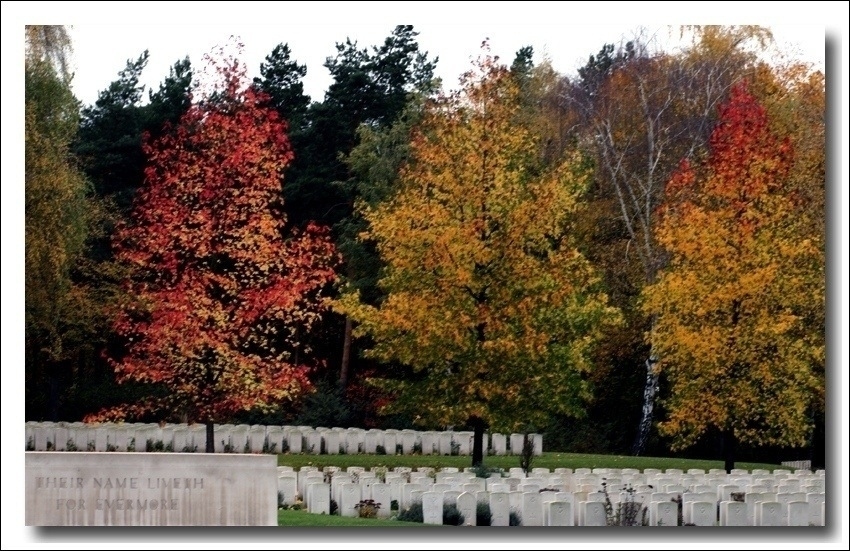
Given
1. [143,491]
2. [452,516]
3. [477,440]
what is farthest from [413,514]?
[477,440]

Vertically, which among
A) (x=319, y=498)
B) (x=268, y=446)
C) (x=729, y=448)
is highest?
(x=729, y=448)

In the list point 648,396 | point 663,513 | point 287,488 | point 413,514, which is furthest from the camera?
point 648,396

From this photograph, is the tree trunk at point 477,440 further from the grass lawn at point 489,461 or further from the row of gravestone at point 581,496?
the row of gravestone at point 581,496

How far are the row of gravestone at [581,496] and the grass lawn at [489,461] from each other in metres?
2.34

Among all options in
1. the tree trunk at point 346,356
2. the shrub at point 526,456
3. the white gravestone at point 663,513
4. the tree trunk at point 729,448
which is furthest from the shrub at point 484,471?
the white gravestone at point 663,513

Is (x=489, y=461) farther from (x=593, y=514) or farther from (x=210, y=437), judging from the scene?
(x=593, y=514)

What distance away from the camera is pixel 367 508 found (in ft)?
70.8

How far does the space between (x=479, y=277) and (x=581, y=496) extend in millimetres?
5608

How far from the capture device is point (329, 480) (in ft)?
77.9

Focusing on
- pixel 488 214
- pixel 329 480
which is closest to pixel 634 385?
pixel 488 214

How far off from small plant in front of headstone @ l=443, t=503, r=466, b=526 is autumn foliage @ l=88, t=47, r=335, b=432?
518cm

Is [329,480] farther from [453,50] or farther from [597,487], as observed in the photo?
[453,50]

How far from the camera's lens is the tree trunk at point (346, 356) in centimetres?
2742

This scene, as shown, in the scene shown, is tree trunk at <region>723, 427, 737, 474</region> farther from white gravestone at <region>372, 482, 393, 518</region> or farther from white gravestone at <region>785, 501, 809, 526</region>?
white gravestone at <region>372, 482, 393, 518</region>
